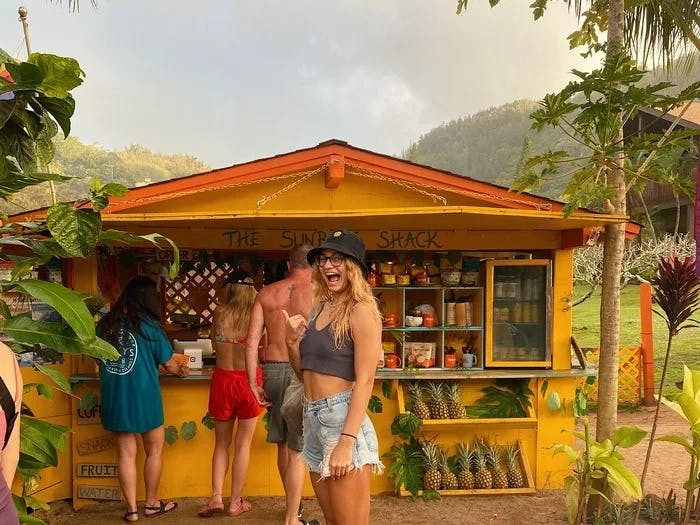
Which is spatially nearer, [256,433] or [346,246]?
[346,246]

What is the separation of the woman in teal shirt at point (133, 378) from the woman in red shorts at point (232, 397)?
43cm

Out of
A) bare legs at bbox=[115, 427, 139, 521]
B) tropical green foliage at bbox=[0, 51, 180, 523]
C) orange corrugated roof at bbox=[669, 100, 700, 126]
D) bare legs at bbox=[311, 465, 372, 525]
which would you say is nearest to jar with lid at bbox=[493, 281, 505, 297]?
bare legs at bbox=[311, 465, 372, 525]

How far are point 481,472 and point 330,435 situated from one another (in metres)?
2.90

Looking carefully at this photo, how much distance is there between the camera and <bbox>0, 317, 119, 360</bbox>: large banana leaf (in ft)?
7.13

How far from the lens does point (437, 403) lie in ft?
16.2

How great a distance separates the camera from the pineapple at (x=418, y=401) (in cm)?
486

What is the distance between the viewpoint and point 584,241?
4.83 meters

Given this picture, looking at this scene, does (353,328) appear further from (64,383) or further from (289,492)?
(289,492)

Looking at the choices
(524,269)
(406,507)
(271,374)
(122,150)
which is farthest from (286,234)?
(122,150)

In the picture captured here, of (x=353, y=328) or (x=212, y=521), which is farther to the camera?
(x=212, y=521)

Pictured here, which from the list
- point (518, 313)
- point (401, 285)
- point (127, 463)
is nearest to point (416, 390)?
point (401, 285)

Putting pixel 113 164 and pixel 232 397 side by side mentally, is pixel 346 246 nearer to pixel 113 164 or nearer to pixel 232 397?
pixel 232 397

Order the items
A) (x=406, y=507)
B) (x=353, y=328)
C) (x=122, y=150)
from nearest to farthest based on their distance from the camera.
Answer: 1. (x=353, y=328)
2. (x=406, y=507)
3. (x=122, y=150)

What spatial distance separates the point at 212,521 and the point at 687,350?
42.8 ft
